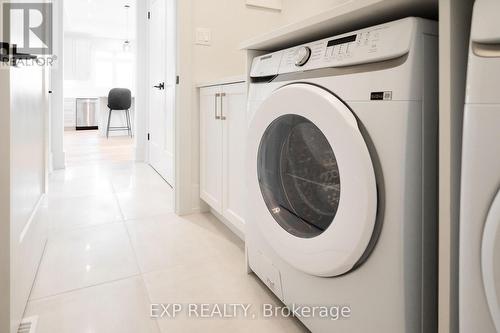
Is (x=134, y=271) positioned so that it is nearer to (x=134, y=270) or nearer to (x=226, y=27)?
(x=134, y=270)

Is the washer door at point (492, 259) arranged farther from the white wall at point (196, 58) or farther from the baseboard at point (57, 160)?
the baseboard at point (57, 160)

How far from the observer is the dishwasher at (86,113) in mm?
8334

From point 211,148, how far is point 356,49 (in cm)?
132

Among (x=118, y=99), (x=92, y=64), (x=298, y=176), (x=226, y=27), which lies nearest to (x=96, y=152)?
(x=118, y=99)

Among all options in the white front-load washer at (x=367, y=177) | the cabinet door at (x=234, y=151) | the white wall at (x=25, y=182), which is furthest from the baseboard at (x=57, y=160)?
the white front-load washer at (x=367, y=177)

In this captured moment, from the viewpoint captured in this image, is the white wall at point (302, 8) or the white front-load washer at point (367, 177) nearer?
the white front-load washer at point (367, 177)

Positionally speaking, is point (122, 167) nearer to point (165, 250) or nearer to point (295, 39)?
point (165, 250)

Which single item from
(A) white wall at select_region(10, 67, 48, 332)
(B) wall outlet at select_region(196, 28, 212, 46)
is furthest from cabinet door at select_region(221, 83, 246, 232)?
(A) white wall at select_region(10, 67, 48, 332)

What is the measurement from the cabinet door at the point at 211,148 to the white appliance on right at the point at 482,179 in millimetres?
1391

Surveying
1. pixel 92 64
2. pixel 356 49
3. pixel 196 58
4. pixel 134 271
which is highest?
pixel 92 64

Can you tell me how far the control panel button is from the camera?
91 centimetres

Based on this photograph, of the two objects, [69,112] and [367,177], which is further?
[69,112]

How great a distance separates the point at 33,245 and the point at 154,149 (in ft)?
7.56

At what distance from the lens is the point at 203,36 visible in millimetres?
2111
